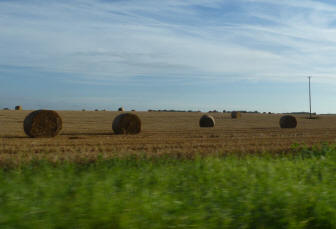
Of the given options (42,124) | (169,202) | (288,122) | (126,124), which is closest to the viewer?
(169,202)

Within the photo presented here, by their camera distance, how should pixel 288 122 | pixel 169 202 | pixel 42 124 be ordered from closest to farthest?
pixel 169 202, pixel 42 124, pixel 288 122

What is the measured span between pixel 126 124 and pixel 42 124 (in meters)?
5.07

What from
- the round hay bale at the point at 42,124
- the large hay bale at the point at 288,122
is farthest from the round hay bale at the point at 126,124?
the large hay bale at the point at 288,122

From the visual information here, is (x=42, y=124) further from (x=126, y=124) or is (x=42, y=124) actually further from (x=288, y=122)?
(x=288, y=122)

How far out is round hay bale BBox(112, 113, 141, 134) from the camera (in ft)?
77.3

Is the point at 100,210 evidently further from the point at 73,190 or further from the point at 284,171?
the point at 284,171

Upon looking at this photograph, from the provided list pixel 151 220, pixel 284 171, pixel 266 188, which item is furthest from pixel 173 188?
pixel 284 171

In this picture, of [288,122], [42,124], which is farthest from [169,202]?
[288,122]

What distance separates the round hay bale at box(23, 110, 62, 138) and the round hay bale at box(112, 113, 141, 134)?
3.65 meters

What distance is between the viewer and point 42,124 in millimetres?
21109

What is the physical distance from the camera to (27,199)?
16.6 ft

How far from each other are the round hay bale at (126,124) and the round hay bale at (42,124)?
3652 mm

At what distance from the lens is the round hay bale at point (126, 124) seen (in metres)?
23.6

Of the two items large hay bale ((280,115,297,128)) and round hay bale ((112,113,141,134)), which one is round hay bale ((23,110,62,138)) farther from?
large hay bale ((280,115,297,128))
